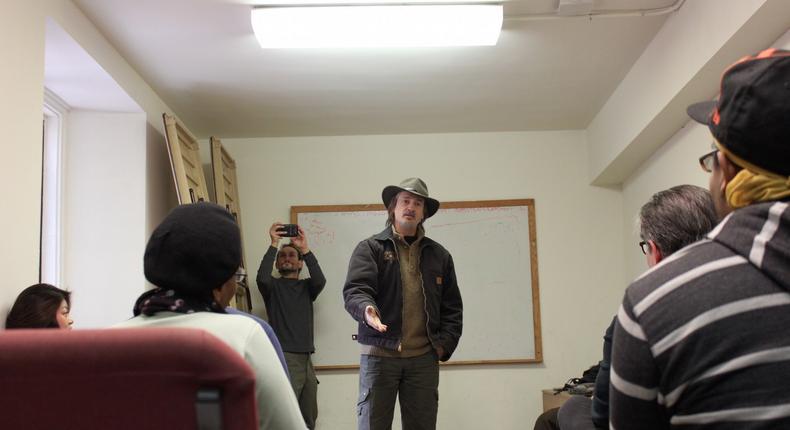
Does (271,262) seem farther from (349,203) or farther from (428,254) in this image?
(428,254)

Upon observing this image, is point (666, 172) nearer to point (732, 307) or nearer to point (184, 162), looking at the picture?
point (184, 162)

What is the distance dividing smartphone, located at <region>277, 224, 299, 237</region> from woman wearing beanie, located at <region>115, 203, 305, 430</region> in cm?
361

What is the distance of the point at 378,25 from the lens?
11.6ft

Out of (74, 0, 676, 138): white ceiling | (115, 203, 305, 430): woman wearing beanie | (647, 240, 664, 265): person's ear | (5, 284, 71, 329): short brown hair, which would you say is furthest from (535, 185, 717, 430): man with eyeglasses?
(5, 284, 71, 329): short brown hair

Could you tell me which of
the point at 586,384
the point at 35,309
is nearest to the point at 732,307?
the point at 35,309

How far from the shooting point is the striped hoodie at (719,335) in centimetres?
106

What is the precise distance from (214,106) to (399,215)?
1.97 metres

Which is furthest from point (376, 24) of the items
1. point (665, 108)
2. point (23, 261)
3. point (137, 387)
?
point (137, 387)

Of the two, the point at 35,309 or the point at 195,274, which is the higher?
the point at 195,274

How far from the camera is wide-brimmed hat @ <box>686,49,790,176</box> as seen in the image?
1.11 m

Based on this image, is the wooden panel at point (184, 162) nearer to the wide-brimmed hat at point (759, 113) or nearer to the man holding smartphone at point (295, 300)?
the man holding smartphone at point (295, 300)

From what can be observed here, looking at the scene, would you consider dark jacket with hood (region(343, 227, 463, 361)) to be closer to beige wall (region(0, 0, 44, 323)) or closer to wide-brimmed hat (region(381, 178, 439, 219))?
wide-brimmed hat (region(381, 178, 439, 219))

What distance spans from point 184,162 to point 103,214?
2.13 ft

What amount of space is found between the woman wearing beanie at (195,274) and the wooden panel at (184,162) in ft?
9.45
